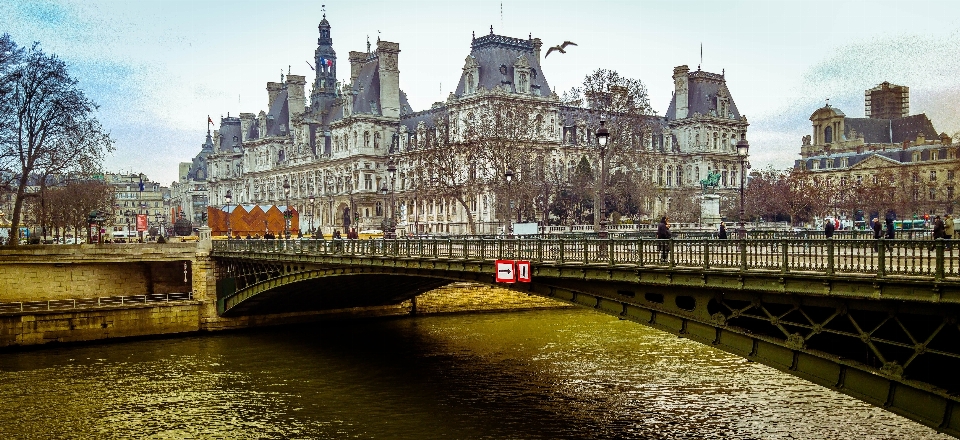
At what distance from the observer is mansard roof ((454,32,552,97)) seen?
94.1 metres

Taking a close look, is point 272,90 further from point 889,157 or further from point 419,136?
point 889,157

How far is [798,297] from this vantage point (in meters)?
18.6

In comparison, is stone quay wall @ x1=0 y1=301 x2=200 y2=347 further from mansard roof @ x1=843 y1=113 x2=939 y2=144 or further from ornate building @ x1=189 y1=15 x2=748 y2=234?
mansard roof @ x1=843 y1=113 x2=939 y2=144

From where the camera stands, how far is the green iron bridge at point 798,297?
16453 millimetres

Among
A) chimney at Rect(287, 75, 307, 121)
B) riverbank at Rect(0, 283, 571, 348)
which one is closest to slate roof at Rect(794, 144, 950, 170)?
riverbank at Rect(0, 283, 571, 348)

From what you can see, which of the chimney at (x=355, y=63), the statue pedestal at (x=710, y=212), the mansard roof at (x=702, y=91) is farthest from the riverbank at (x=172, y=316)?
the mansard roof at (x=702, y=91)

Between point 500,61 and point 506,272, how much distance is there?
7027 cm

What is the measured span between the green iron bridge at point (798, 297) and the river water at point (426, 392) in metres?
4.58

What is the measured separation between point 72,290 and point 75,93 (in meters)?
15.4

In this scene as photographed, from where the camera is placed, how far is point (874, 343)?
18016 mm

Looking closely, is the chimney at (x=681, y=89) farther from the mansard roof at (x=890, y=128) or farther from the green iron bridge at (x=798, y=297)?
the green iron bridge at (x=798, y=297)

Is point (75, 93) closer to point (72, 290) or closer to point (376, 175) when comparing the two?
point (72, 290)

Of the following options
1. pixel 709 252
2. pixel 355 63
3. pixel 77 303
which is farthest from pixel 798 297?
pixel 355 63

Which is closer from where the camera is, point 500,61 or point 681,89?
point 500,61
